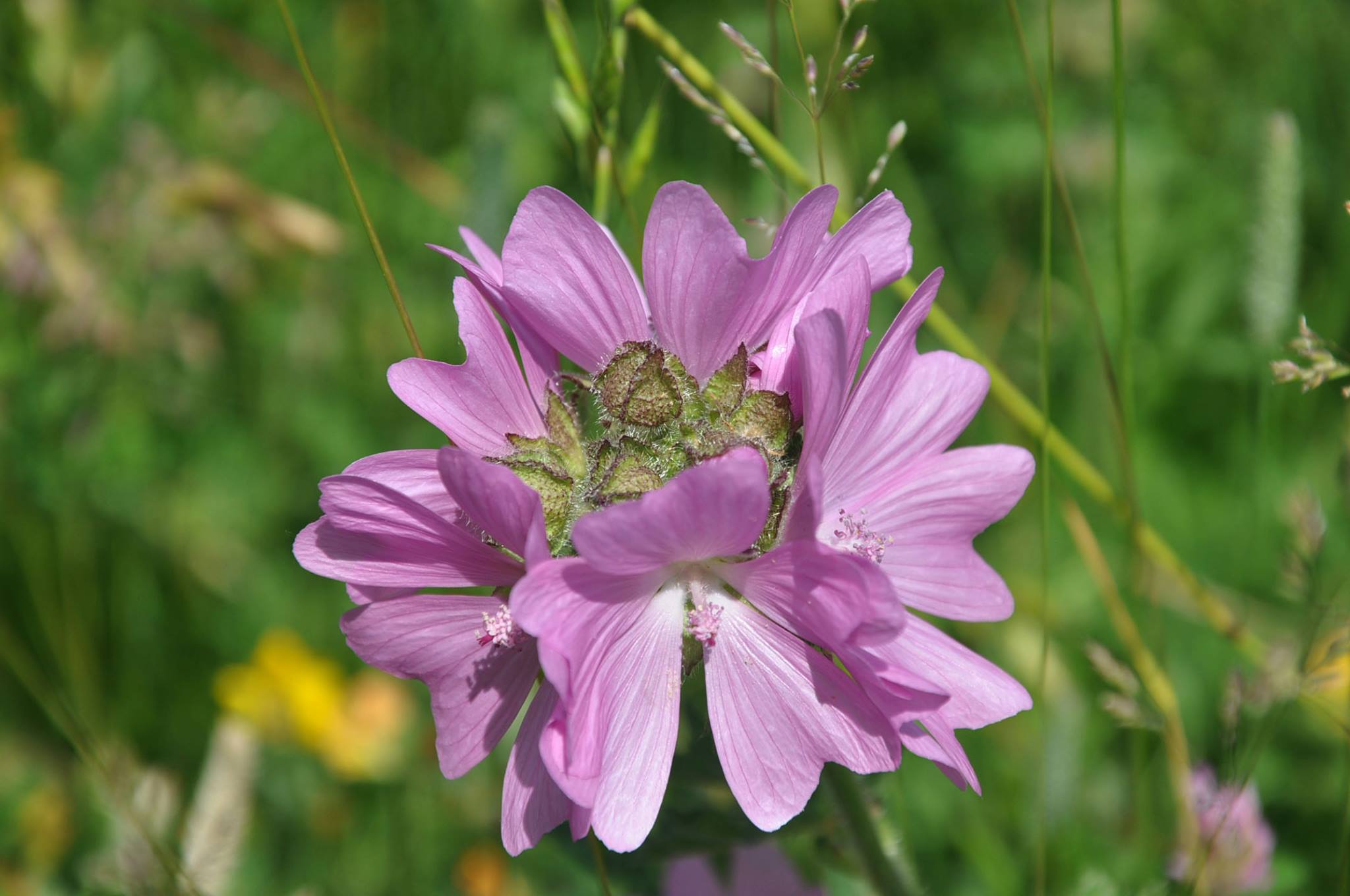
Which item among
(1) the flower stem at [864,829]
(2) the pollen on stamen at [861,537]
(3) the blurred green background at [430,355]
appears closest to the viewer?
(2) the pollen on stamen at [861,537]

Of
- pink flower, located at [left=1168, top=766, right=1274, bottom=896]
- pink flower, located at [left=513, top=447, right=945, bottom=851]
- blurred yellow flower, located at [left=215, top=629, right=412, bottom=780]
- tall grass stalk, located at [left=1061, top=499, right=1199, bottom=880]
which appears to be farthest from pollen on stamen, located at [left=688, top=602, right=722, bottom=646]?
blurred yellow flower, located at [left=215, top=629, right=412, bottom=780]

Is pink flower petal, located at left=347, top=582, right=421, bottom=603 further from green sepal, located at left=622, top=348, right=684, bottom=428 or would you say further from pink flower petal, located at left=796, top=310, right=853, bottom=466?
pink flower petal, located at left=796, top=310, right=853, bottom=466

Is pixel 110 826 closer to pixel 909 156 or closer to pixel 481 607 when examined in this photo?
pixel 481 607

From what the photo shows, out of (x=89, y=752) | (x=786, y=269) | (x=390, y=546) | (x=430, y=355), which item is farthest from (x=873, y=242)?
(x=430, y=355)

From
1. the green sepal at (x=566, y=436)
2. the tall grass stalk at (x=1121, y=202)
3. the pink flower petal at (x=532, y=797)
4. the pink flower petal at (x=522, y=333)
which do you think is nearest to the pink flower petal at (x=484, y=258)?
the pink flower petal at (x=522, y=333)

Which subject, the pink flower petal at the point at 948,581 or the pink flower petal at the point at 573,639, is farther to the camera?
the pink flower petal at the point at 948,581

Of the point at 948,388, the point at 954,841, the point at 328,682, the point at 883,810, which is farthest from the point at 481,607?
the point at 328,682

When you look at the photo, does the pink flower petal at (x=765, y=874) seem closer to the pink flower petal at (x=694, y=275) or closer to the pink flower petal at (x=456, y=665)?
the pink flower petal at (x=456, y=665)
